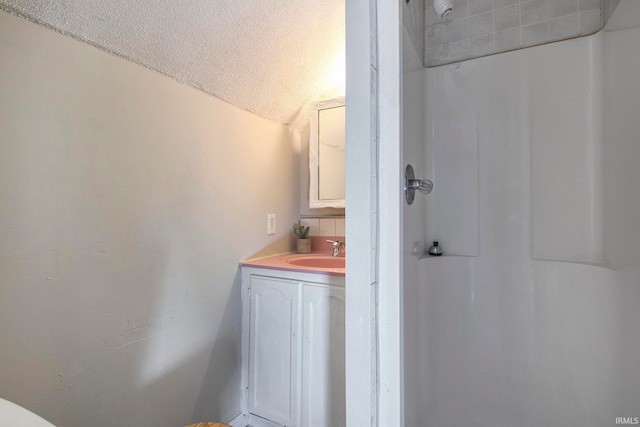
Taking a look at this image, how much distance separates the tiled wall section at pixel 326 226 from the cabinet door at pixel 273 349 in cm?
58

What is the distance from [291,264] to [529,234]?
3.70 ft

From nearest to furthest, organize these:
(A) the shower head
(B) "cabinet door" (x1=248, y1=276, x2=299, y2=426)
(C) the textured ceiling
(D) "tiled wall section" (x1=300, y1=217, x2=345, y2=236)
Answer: (C) the textured ceiling → (A) the shower head → (B) "cabinet door" (x1=248, y1=276, x2=299, y2=426) → (D) "tiled wall section" (x1=300, y1=217, x2=345, y2=236)

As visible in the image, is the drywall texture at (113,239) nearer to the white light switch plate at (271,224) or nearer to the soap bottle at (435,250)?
the white light switch plate at (271,224)

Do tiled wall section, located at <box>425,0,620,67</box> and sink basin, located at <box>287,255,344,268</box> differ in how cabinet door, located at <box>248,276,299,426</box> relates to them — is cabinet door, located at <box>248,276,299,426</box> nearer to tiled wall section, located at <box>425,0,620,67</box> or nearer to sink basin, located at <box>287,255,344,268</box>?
sink basin, located at <box>287,255,344,268</box>

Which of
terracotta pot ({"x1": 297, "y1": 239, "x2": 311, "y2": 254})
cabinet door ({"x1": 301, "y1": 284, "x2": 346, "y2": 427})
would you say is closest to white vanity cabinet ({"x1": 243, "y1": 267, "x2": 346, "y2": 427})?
cabinet door ({"x1": 301, "y1": 284, "x2": 346, "y2": 427})

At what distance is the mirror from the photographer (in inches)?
66.7

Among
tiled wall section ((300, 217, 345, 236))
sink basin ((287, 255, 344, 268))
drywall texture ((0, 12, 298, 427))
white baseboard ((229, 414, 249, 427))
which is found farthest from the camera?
tiled wall section ((300, 217, 345, 236))

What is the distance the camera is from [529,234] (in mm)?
1240

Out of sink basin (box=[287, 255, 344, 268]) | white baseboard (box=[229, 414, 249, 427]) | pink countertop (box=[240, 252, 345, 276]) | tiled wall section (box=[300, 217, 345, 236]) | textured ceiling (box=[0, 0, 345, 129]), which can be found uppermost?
textured ceiling (box=[0, 0, 345, 129])

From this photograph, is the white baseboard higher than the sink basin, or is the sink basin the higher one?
the sink basin

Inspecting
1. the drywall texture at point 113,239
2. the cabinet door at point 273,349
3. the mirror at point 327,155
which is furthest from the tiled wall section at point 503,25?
the cabinet door at point 273,349

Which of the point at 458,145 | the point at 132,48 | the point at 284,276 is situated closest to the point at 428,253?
the point at 458,145

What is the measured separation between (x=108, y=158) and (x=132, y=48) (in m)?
0.41

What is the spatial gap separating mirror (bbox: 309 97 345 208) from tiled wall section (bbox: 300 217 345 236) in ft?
0.47
